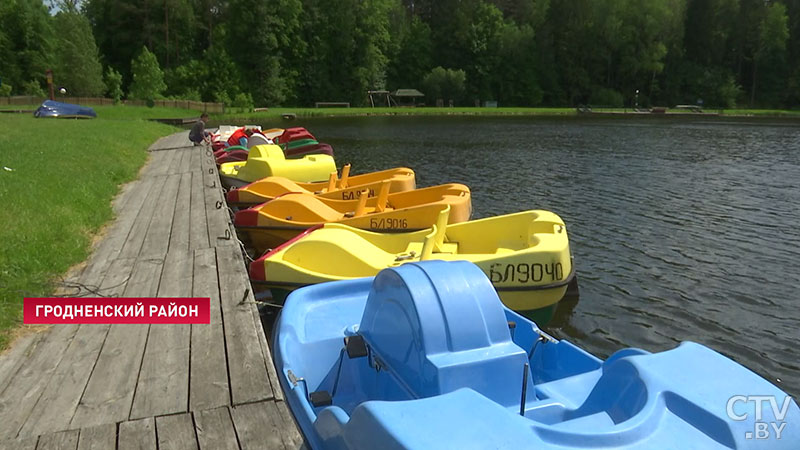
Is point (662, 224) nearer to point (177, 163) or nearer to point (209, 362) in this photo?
point (209, 362)

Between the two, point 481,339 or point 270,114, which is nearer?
point 481,339

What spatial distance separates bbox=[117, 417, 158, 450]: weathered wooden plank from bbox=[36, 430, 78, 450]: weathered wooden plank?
0.73 ft

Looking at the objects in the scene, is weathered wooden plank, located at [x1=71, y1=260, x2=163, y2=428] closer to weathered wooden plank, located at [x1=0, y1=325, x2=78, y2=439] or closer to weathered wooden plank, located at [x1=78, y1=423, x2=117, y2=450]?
weathered wooden plank, located at [x1=78, y1=423, x2=117, y2=450]

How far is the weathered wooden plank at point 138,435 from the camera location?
9.55 feet

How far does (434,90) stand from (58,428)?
6967 cm

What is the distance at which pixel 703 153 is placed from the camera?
25.0m

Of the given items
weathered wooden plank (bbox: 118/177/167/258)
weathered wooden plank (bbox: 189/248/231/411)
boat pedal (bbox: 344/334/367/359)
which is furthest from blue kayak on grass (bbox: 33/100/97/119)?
boat pedal (bbox: 344/334/367/359)

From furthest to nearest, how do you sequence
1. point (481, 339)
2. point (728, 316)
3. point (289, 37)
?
point (289, 37), point (728, 316), point (481, 339)

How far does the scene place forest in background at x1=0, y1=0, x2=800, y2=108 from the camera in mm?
63688

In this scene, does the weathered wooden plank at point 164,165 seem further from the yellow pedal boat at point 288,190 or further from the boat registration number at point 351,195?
the boat registration number at point 351,195

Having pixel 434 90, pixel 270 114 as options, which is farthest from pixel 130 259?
pixel 434 90

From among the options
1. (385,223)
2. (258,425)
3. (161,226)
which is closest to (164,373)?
(258,425)

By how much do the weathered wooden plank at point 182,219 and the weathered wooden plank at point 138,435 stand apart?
3.62m

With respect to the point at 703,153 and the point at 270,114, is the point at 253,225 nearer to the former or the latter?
the point at 703,153
